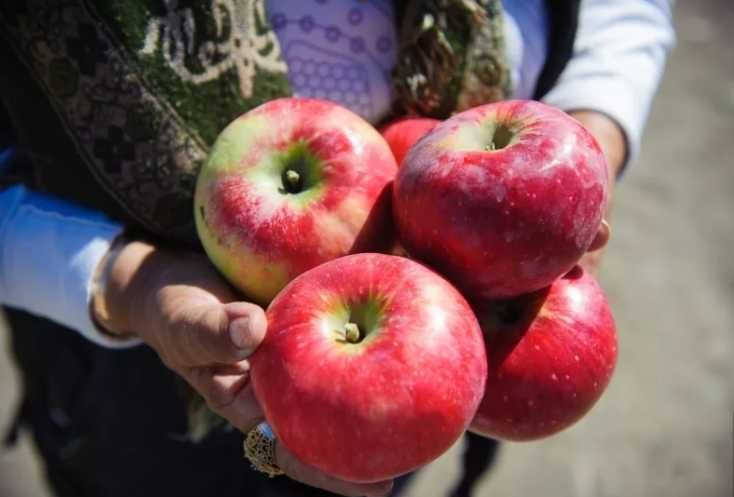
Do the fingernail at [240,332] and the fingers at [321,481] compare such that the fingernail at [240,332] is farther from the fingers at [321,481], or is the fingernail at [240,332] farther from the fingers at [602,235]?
the fingers at [602,235]

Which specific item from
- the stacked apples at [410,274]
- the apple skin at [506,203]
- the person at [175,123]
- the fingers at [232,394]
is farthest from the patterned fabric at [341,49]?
the fingers at [232,394]

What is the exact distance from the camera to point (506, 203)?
589mm

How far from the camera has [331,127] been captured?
0.69m

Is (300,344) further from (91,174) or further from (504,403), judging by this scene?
(91,174)

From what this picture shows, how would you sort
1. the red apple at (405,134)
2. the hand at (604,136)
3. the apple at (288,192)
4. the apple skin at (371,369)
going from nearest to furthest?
the apple skin at (371,369) < the apple at (288,192) < the red apple at (405,134) < the hand at (604,136)

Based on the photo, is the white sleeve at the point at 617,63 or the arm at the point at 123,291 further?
the white sleeve at the point at 617,63

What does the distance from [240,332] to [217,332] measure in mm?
48

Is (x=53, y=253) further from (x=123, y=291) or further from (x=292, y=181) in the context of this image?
(x=292, y=181)

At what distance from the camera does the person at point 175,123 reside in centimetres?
72

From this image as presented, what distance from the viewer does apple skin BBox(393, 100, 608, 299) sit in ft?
1.94

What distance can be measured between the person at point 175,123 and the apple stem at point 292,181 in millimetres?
120

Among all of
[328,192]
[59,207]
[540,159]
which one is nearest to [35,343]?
[59,207]

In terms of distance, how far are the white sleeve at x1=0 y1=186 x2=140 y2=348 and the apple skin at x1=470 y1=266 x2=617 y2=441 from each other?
0.44 metres

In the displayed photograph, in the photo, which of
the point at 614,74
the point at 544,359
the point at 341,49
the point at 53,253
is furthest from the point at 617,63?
the point at 53,253
